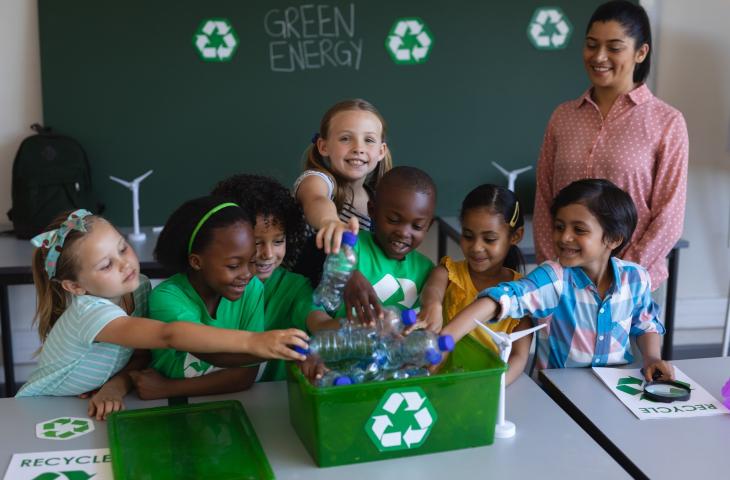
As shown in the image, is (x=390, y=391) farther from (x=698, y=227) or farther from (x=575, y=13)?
(x=698, y=227)

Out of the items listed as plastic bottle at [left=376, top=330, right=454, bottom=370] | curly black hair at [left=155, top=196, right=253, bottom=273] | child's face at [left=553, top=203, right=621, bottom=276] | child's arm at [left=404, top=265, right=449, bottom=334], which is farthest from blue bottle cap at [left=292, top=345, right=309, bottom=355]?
child's face at [left=553, top=203, right=621, bottom=276]

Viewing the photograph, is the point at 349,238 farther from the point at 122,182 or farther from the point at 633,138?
the point at 122,182

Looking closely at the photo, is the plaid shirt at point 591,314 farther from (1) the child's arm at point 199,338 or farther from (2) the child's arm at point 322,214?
(1) the child's arm at point 199,338

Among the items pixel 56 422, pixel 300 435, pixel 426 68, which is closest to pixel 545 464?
pixel 300 435

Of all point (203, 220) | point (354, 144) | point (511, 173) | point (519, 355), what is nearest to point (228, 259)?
point (203, 220)

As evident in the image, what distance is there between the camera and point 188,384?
162cm

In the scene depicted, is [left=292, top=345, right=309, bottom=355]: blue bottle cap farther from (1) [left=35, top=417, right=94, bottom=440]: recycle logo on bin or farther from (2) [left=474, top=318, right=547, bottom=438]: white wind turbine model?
(1) [left=35, top=417, right=94, bottom=440]: recycle logo on bin

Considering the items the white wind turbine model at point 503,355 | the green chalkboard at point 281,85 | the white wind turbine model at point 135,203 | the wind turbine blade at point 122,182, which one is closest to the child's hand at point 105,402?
the white wind turbine model at point 503,355

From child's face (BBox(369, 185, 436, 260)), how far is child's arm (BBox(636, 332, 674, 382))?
61cm

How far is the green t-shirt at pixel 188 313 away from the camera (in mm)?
1623

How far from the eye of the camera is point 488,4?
12.0 ft

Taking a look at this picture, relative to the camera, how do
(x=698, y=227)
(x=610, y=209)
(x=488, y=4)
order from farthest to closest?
(x=698, y=227)
(x=488, y=4)
(x=610, y=209)

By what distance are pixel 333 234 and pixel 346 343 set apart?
22 centimetres

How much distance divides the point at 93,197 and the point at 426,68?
1705 mm
